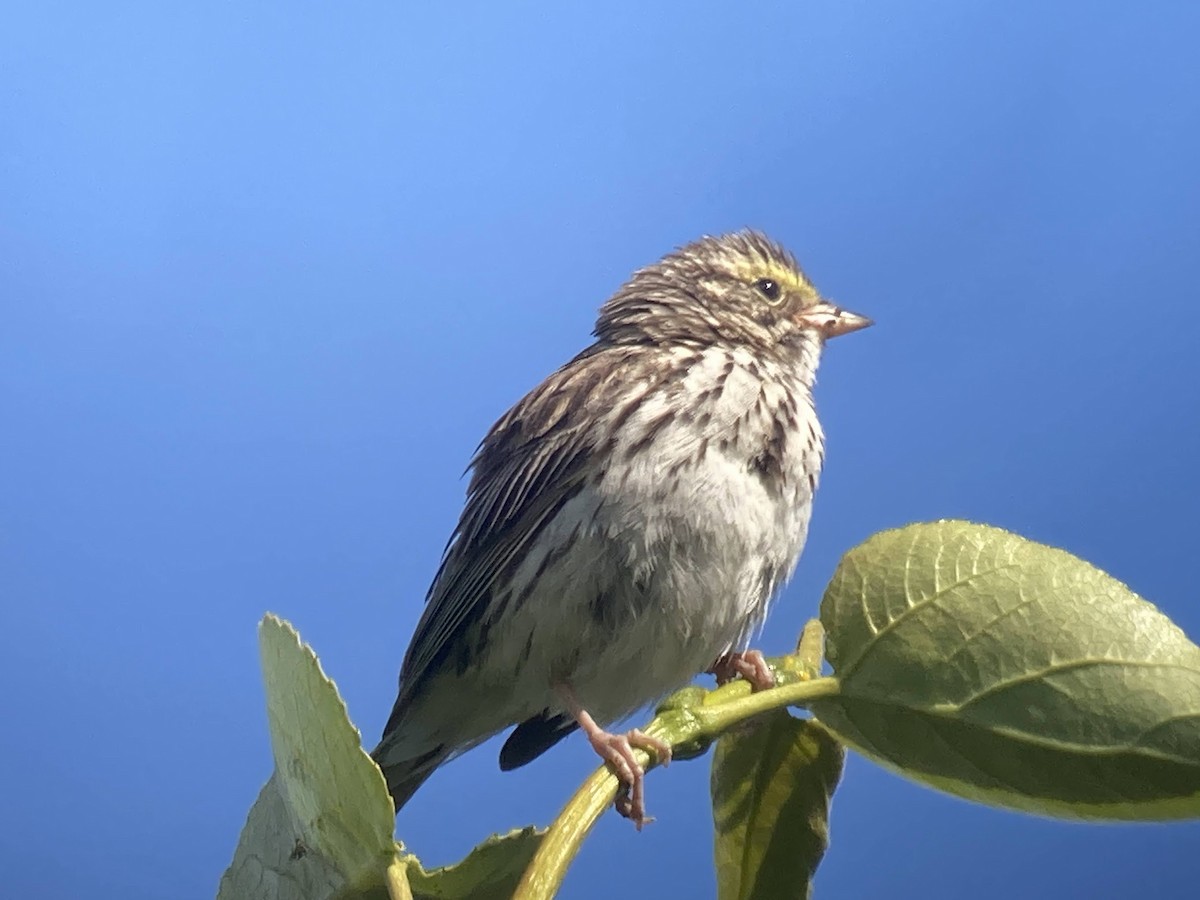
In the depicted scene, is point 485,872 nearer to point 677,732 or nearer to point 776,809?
point 677,732

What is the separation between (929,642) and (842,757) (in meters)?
0.17

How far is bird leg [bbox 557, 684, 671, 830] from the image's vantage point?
602mm

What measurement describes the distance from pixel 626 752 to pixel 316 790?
0.88 feet

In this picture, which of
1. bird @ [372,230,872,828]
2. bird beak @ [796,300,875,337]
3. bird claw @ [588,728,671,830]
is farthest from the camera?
bird beak @ [796,300,875,337]

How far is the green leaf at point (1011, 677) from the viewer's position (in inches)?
21.4

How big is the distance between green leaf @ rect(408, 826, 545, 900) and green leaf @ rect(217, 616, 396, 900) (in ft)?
0.15

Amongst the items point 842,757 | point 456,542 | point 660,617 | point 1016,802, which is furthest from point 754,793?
point 456,542

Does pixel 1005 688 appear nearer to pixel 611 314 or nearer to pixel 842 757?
pixel 842 757

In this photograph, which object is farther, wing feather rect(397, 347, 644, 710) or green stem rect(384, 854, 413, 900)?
wing feather rect(397, 347, 644, 710)

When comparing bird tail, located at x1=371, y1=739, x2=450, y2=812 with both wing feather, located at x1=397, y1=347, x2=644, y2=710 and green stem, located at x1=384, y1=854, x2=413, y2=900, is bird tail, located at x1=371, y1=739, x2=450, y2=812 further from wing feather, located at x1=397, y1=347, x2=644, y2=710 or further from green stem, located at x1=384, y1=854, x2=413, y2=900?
green stem, located at x1=384, y1=854, x2=413, y2=900

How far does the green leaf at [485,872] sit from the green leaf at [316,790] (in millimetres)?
45

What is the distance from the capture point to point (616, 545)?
1.06 metres

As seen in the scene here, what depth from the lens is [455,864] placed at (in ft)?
1.83

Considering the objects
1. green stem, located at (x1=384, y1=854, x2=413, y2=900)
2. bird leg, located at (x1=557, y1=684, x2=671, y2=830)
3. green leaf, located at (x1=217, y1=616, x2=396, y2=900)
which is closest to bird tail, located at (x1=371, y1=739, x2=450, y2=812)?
bird leg, located at (x1=557, y1=684, x2=671, y2=830)
